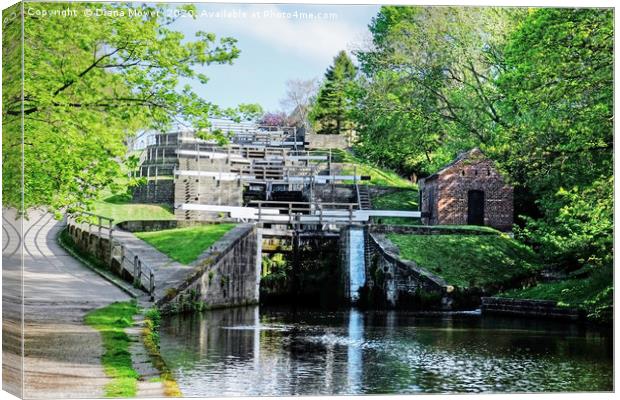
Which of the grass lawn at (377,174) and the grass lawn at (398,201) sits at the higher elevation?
the grass lawn at (377,174)

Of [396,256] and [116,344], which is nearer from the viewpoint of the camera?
[116,344]

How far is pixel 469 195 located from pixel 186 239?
982 centimetres

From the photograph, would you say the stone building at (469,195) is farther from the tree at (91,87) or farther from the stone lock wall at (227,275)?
the tree at (91,87)

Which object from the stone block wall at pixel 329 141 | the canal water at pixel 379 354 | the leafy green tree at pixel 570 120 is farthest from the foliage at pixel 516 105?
the canal water at pixel 379 354

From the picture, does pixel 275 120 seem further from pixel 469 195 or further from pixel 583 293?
pixel 469 195

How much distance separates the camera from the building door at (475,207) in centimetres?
3080

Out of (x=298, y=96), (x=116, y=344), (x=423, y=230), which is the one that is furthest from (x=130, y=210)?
(x=116, y=344)

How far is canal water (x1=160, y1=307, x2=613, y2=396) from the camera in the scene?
12.1 meters

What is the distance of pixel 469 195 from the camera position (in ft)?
102

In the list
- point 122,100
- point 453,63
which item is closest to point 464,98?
point 453,63

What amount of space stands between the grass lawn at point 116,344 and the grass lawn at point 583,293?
808 centimetres

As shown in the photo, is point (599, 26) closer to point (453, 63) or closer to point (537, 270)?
point (537, 270)

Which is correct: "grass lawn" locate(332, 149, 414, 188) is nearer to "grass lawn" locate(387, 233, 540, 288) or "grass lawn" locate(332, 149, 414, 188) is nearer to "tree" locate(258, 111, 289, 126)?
"grass lawn" locate(387, 233, 540, 288)

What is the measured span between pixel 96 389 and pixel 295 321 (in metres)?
10.6
